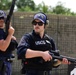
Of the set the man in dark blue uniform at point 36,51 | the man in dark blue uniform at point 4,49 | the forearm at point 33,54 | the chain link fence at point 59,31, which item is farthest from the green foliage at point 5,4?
the forearm at point 33,54

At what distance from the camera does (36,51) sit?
14.1 ft

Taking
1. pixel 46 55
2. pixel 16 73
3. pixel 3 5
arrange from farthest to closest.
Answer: pixel 3 5 < pixel 16 73 < pixel 46 55

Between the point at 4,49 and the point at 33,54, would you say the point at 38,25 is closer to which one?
the point at 33,54

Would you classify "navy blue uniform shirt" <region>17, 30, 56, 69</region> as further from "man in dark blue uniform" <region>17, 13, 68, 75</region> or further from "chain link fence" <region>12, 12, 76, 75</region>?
"chain link fence" <region>12, 12, 76, 75</region>

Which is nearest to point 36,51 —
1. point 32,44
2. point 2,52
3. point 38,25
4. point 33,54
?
point 33,54

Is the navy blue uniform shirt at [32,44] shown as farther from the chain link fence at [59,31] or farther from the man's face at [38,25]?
the chain link fence at [59,31]

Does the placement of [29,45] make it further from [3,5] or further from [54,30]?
[3,5]

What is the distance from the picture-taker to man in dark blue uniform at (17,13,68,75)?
4312 millimetres

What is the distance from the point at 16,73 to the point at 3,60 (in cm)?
551

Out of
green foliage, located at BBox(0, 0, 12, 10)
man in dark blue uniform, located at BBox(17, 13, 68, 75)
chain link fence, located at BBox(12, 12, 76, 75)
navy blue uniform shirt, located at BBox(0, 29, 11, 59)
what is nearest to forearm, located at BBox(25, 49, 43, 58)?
man in dark blue uniform, located at BBox(17, 13, 68, 75)

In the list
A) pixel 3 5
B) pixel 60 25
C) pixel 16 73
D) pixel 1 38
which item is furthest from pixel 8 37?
pixel 3 5

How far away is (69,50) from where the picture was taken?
10914 millimetres

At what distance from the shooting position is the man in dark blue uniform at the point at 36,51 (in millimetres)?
4312

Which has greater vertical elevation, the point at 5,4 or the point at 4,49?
the point at 4,49
